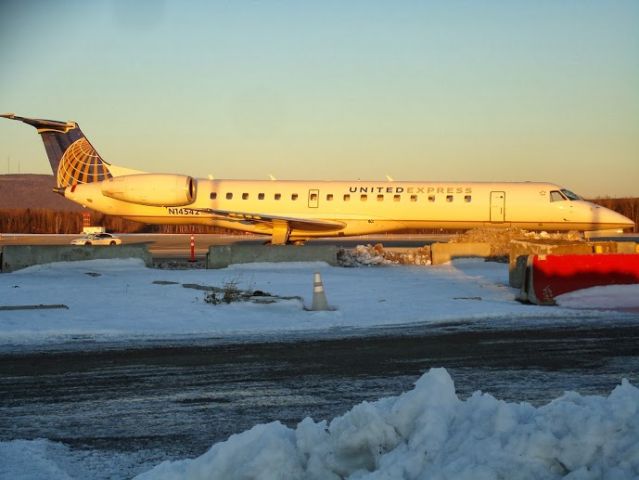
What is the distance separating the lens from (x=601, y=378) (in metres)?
8.70

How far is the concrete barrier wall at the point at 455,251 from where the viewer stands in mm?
27297

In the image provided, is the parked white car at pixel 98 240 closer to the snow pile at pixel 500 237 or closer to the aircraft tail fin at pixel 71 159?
the aircraft tail fin at pixel 71 159

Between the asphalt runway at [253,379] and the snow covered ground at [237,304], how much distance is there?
171 centimetres

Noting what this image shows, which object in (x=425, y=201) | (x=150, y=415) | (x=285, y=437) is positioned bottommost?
(x=150, y=415)

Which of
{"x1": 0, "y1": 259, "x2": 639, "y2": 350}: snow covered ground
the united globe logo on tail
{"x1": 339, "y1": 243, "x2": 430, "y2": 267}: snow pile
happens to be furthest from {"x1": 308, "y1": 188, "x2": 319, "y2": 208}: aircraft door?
{"x1": 0, "y1": 259, "x2": 639, "y2": 350}: snow covered ground

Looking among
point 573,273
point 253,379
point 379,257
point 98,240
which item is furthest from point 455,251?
point 253,379

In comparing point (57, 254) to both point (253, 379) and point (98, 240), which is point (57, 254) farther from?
point (253, 379)

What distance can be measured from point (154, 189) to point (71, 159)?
19.5 ft

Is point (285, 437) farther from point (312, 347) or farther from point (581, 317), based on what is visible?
point (581, 317)

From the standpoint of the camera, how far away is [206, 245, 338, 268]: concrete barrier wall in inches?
981

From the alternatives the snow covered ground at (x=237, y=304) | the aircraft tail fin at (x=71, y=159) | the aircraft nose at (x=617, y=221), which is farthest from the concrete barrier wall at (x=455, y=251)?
the aircraft tail fin at (x=71, y=159)

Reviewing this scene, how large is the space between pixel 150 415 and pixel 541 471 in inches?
165

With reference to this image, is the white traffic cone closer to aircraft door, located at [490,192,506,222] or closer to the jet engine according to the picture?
aircraft door, located at [490,192,506,222]

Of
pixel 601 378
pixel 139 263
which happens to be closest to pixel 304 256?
pixel 139 263
